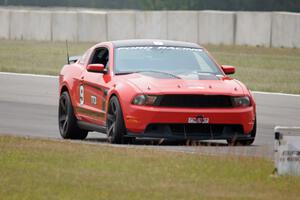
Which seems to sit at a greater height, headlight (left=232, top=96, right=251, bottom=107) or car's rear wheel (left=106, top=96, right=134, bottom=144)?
headlight (left=232, top=96, right=251, bottom=107)

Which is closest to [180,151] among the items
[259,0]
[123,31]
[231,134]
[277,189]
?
[231,134]

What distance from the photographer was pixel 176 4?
177ft

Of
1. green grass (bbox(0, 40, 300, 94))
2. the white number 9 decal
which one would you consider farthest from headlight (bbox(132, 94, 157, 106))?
green grass (bbox(0, 40, 300, 94))

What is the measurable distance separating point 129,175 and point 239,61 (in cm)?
2312

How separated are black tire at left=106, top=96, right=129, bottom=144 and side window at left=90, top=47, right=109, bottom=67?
150 centimetres

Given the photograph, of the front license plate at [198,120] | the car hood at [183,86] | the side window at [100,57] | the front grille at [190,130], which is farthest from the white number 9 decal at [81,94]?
the front license plate at [198,120]

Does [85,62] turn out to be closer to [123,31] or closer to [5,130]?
[5,130]

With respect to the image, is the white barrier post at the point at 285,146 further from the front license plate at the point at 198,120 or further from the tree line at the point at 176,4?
the tree line at the point at 176,4

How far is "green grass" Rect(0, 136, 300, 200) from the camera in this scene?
1003 centimetres

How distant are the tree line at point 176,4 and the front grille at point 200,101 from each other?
111 ft

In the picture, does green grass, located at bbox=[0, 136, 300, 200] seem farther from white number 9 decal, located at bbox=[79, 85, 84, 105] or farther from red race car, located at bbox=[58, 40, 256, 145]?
white number 9 decal, located at bbox=[79, 85, 84, 105]

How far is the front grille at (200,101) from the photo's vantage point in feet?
48.5

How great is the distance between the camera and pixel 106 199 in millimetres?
9594

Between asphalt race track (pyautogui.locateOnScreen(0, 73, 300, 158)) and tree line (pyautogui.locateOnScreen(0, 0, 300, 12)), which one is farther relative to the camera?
tree line (pyautogui.locateOnScreen(0, 0, 300, 12))
